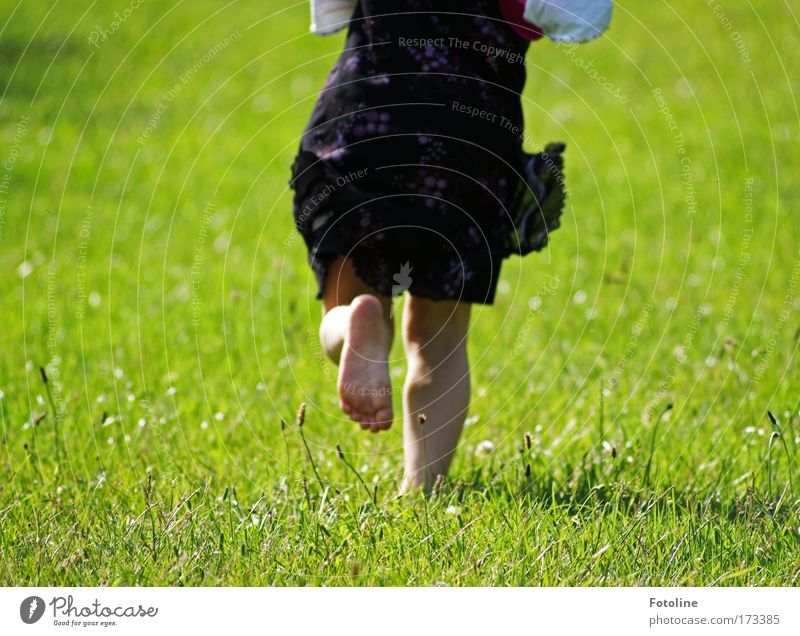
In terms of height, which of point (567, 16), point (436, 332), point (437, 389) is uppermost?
point (567, 16)

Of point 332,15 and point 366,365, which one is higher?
point 332,15

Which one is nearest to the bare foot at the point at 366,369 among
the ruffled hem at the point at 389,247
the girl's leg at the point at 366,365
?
the girl's leg at the point at 366,365

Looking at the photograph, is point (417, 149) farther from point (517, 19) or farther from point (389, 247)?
point (517, 19)

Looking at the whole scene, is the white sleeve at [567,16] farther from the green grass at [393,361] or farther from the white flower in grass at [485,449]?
the white flower in grass at [485,449]

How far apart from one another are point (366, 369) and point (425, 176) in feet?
1.95

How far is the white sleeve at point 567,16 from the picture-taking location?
268cm

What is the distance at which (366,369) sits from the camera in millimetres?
2580

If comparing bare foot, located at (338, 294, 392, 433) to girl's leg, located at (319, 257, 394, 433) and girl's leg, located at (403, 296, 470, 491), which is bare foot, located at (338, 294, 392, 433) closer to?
girl's leg, located at (319, 257, 394, 433)

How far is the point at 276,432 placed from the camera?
348 cm

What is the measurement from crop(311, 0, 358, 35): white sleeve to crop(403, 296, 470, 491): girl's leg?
78 centimetres

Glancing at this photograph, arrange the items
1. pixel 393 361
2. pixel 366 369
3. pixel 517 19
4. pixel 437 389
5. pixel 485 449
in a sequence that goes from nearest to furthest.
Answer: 1. pixel 366 369
2. pixel 517 19
3. pixel 437 389
4. pixel 485 449
5. pixel 393 361

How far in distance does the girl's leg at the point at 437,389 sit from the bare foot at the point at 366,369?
14.8 inches

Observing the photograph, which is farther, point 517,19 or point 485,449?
point 485,449

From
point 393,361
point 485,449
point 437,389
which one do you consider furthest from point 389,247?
point 393,361
